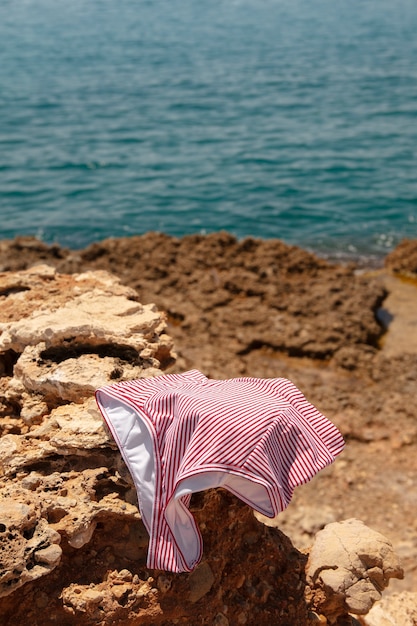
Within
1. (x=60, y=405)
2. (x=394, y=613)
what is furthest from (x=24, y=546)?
(x=394, y=613)

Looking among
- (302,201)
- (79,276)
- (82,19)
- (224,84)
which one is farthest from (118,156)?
(82,19)

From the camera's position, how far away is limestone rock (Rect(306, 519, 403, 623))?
13.8 ft

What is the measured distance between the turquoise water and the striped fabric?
1170cm

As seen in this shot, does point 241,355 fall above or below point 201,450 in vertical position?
below

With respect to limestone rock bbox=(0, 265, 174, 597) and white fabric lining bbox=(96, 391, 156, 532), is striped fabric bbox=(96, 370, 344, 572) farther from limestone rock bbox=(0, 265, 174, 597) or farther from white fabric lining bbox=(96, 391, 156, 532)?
limestone rock bbox=(0, 265, 174, 597)

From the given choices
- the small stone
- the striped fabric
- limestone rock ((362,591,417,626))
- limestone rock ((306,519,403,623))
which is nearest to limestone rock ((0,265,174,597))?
the small stone

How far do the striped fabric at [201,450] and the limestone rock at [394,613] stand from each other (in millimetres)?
1505

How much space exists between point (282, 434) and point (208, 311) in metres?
7.49

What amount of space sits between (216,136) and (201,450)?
19.2 metres

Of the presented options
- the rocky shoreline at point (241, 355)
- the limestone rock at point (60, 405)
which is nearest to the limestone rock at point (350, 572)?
the rocky shoreline at point (241, 355)

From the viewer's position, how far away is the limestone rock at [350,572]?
4199 millimetres

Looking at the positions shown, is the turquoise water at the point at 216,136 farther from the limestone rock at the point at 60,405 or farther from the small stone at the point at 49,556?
the small stone at the point at 49,556

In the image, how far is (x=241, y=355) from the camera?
10.4 m

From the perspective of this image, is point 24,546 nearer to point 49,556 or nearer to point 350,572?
point 49,556
